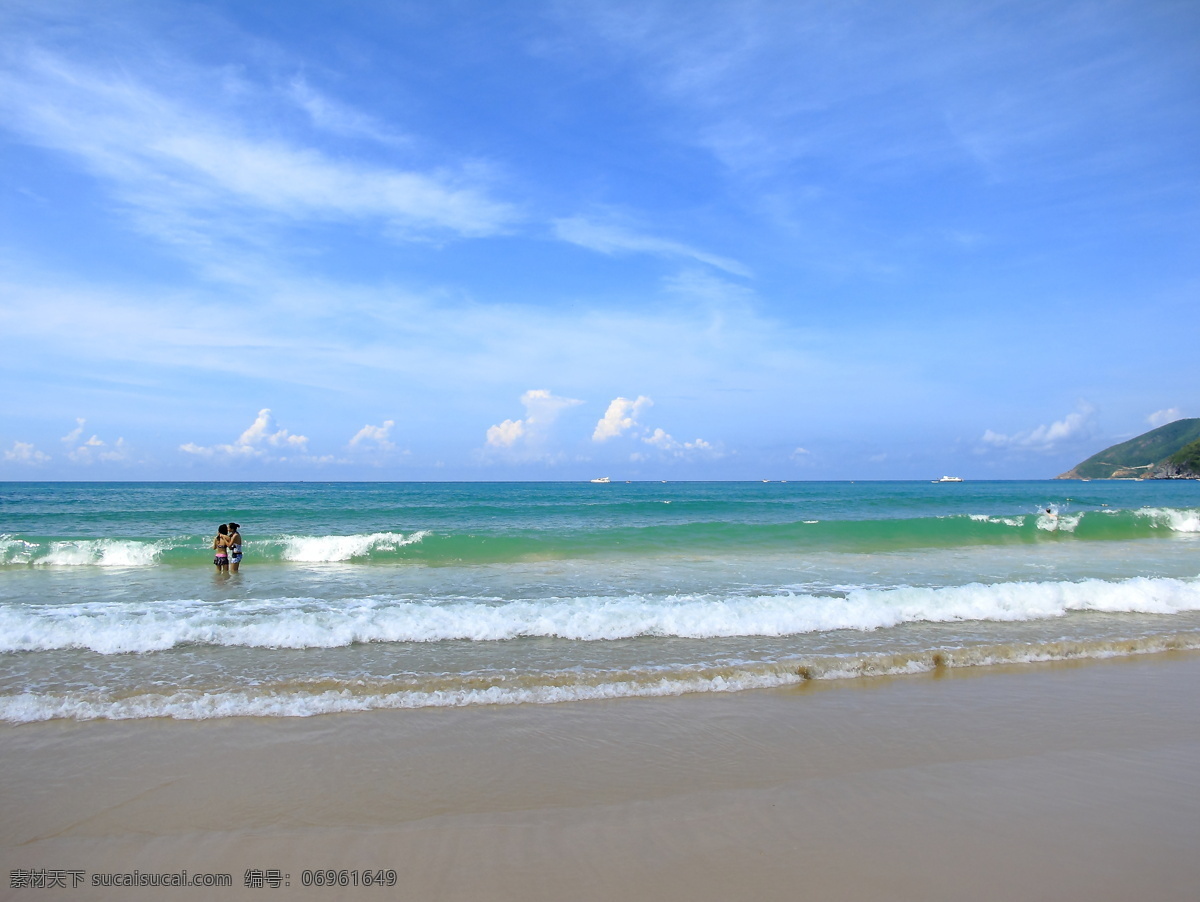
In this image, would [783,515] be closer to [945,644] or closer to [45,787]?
[945,644]

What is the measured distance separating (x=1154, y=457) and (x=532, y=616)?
172 m

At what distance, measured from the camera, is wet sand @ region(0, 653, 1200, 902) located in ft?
11.2

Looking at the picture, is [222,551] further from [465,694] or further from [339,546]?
[465,694]

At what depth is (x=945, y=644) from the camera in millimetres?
8031

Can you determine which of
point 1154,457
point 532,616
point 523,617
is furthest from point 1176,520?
point 1154,457

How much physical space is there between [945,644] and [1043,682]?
1.33 m

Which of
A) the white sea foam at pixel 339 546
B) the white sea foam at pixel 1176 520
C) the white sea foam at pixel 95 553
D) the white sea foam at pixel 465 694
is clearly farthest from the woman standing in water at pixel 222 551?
the white sea foam at pixel 1176 520

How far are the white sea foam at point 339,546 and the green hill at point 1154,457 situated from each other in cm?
13686

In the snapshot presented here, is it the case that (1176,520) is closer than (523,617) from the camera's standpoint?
No

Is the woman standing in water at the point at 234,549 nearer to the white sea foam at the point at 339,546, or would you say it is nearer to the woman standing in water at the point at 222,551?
the woman standing in water at the point at 222,551

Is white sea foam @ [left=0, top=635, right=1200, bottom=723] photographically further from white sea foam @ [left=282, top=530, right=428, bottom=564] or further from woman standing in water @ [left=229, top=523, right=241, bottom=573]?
white sea foam @ [left=282, top=530, right=428, bottom=564]

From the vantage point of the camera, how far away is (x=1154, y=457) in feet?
440

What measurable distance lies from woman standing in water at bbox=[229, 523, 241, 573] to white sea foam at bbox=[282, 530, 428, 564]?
246 cm

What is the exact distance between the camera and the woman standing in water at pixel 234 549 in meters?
15.3
